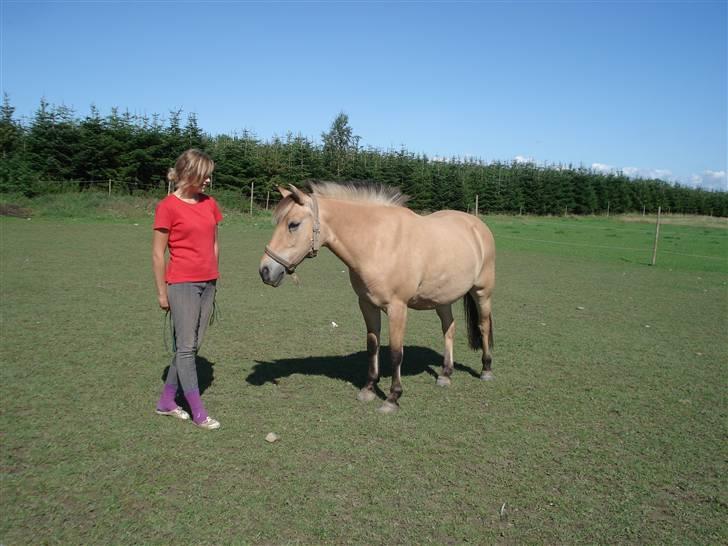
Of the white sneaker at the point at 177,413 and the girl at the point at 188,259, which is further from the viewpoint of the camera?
the white sneaker at the point at 177,413

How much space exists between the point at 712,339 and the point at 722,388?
2.58 m

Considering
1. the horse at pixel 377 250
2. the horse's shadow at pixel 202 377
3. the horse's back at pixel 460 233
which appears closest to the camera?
the horse at pixel 377 250

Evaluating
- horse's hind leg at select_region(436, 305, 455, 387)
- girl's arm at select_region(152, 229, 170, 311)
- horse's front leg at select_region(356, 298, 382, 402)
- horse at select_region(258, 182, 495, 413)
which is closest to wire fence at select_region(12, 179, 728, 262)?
horse's hind leg at select_region(436, 305, 455, 387)

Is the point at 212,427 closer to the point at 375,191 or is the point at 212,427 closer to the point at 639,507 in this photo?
the point at 375,191

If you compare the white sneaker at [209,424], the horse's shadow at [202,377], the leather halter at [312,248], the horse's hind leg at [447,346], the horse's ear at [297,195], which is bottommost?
the horse's shadow at [202,377]

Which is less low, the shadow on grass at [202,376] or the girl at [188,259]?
the girl at [188,259]

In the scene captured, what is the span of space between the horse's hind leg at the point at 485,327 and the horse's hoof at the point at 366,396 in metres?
1.47

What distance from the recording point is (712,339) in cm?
774

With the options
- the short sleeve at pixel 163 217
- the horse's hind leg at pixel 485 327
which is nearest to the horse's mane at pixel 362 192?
the short sleeve at pixel 163 217

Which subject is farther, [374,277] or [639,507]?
[374,277]

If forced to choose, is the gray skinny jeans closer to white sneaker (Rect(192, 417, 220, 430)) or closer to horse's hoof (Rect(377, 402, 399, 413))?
white sneaker (Rect(192, 417, 220, 430))

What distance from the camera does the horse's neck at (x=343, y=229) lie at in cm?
448

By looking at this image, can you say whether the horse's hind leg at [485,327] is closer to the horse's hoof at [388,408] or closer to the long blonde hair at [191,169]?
the horse's hoof at [388,408]

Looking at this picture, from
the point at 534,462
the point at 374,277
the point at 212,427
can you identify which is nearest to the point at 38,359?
the point at 212,427
